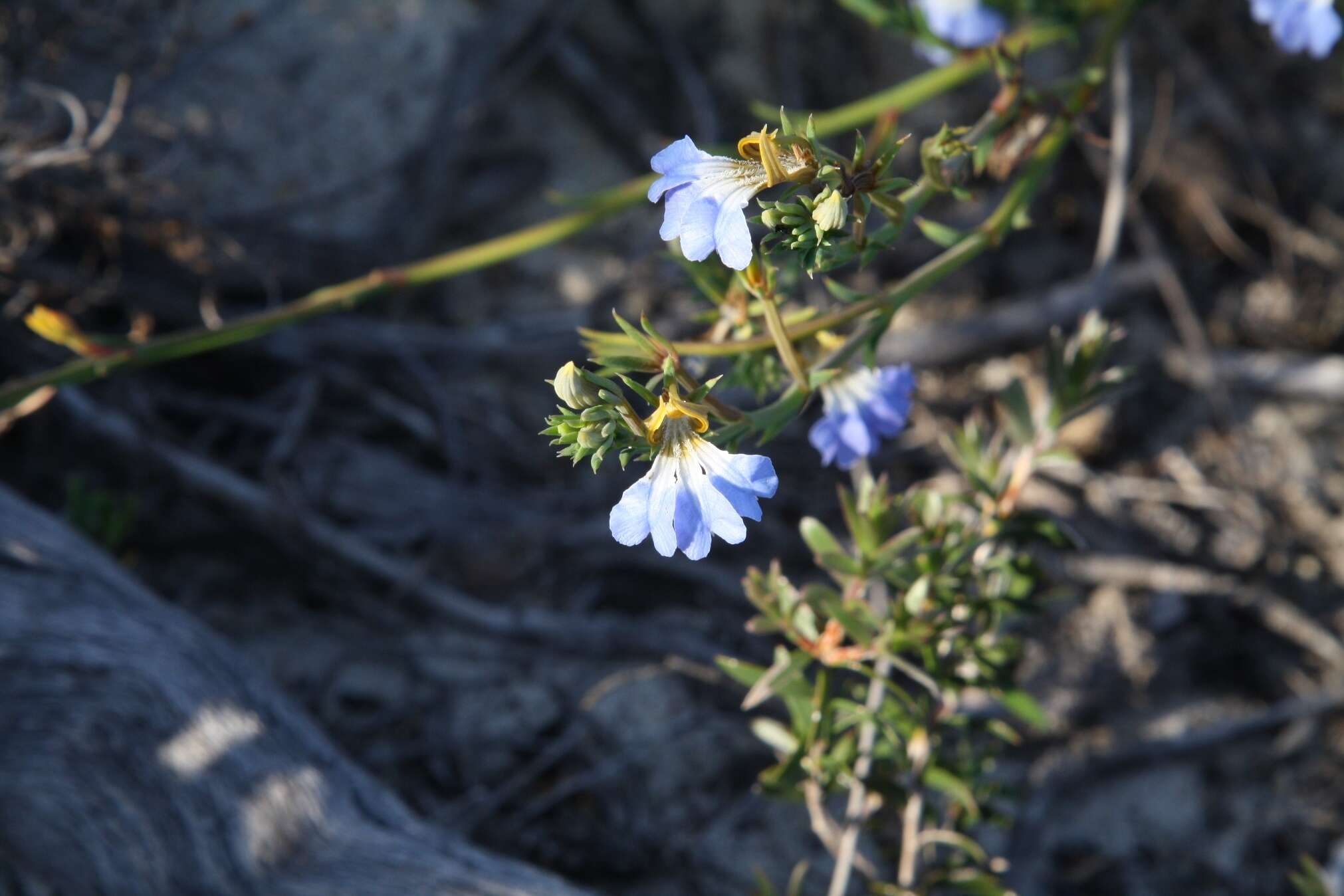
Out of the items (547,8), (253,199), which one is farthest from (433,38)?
(253,199)

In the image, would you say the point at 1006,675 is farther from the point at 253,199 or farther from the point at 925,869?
the point at 253,199

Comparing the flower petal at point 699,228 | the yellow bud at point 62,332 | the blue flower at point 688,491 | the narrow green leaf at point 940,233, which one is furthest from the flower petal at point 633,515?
the yellow bud at point 62,332

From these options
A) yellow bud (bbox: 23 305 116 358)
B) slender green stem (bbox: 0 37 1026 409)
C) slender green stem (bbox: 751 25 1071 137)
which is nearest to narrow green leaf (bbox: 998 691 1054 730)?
slender green stem (bbox: 0 37 1026 409)

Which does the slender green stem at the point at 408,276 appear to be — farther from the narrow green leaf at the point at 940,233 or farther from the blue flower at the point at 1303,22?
the blue flower at the point at 1303,22

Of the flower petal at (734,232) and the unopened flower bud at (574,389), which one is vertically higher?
the flower petal at (734,232)

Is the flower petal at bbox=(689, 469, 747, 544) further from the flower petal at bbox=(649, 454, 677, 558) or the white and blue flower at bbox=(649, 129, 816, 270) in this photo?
the white and blue flower at bbox=(649, 129, 816, 270)
